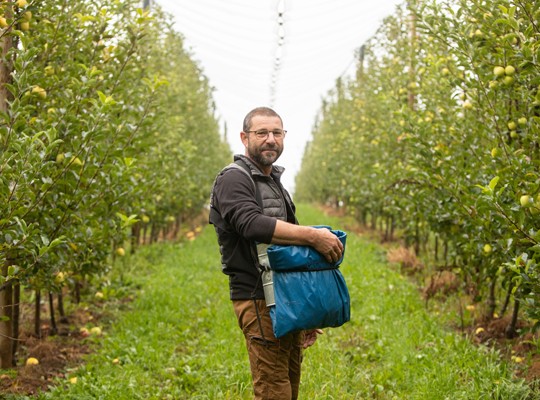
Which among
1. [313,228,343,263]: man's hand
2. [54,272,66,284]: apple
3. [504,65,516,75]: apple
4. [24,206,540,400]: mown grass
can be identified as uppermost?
[504,65,516,75]: apple

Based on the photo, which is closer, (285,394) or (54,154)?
(285,394)

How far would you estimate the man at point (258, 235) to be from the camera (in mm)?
2875

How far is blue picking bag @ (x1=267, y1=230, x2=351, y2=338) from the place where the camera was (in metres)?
2.86

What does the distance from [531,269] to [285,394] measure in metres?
1.93

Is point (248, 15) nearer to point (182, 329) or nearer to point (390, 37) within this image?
point (390, 37)

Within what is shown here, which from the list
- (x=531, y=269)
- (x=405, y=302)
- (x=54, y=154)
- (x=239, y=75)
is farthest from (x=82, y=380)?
(x=239, y=75)

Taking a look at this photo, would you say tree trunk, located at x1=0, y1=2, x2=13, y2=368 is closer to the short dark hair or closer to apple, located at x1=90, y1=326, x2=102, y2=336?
apple, located at x1=90, y1=326, x2=102, y2=336

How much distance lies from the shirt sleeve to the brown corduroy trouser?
16.0 inches

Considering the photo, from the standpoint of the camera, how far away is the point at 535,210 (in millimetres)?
3922

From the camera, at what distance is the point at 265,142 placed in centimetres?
314

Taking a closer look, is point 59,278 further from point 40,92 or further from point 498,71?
point 498,71

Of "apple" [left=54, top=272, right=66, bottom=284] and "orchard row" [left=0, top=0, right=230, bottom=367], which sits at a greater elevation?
"orchard row" [left=0, top=0, right=230, bottom=367]

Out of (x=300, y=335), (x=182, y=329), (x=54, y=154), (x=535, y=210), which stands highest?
(x=54, y=154)

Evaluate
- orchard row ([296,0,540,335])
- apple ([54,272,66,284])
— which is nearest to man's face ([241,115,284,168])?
orchard row ([296,0,540,335])
